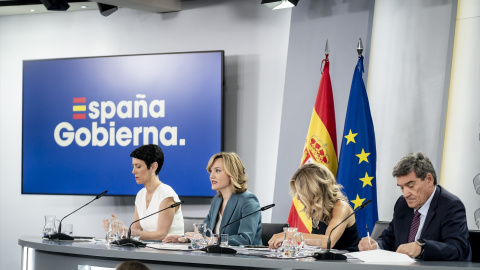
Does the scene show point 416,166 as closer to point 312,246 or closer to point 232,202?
point 312,246

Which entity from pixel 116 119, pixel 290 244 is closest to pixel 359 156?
pixel 290 244

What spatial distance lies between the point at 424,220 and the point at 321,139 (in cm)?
196

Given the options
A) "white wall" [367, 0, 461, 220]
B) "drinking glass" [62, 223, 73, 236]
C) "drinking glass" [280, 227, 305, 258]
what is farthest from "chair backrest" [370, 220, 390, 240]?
"drinking glass" [62, 223, 73, 236]

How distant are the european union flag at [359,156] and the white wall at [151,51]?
1.00 m

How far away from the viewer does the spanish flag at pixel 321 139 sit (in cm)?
536

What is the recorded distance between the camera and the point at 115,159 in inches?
250

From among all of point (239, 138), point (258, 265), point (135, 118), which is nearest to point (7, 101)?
point (135, 118)

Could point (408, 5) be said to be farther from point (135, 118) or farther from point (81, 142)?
point (81, 142)

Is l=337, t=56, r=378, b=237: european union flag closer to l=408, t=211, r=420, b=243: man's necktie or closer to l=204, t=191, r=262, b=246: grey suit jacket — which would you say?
l=204, t=191, r=262, b=246: grey suit jacket

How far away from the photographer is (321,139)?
A: 5.41 metres

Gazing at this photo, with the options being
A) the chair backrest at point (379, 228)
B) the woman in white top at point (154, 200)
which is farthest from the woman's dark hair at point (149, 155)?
the chair backrest at point (379, 228)

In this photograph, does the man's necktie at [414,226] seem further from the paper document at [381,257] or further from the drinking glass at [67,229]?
the drinking glass at [67,229]

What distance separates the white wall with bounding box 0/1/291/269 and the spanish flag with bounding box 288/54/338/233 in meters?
0.70

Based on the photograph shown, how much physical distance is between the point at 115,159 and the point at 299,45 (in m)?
1.92
